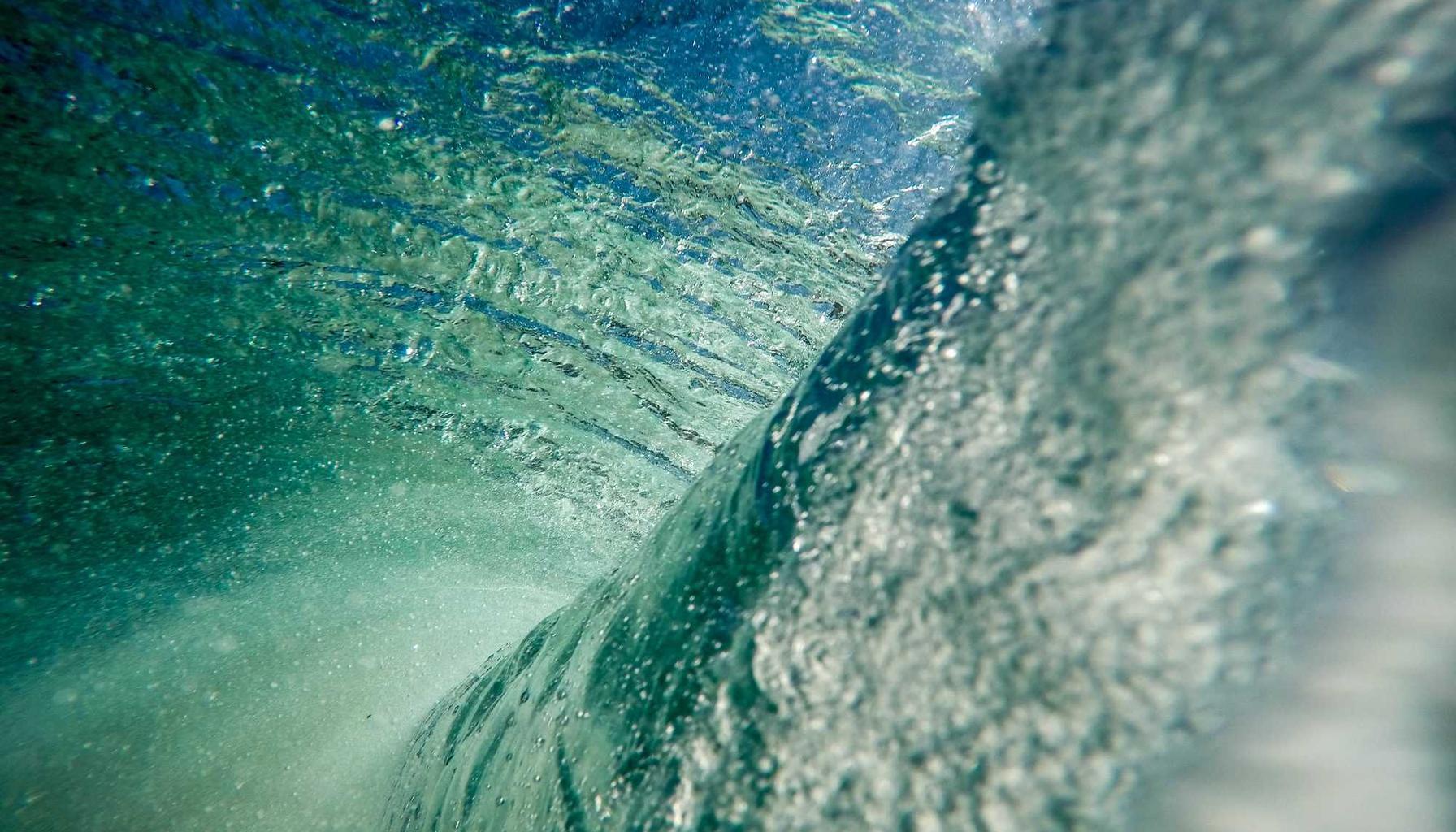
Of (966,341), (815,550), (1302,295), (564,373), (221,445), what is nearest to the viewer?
(1302,295)

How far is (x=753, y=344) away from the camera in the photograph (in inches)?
377

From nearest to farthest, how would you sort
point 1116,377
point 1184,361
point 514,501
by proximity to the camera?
point 1184,361 < point 1116,377 < point 514,501

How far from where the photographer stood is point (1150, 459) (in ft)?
4.97

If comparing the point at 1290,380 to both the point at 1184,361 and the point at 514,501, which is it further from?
the point at 514,501

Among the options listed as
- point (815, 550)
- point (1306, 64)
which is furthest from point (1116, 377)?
point (815, 550)

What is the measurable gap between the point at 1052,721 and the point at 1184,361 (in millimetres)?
868

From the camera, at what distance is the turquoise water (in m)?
1.42

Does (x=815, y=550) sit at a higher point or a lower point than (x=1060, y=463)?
lower

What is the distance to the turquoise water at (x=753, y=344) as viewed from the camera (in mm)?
1415

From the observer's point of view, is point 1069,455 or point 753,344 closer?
point 1069,455

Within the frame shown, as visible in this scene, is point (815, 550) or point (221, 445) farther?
point (221, 445)

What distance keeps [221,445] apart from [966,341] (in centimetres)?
1539

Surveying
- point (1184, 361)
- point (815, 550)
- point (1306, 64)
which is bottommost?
point (815, 550)

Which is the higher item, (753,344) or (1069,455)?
(1069,455)
